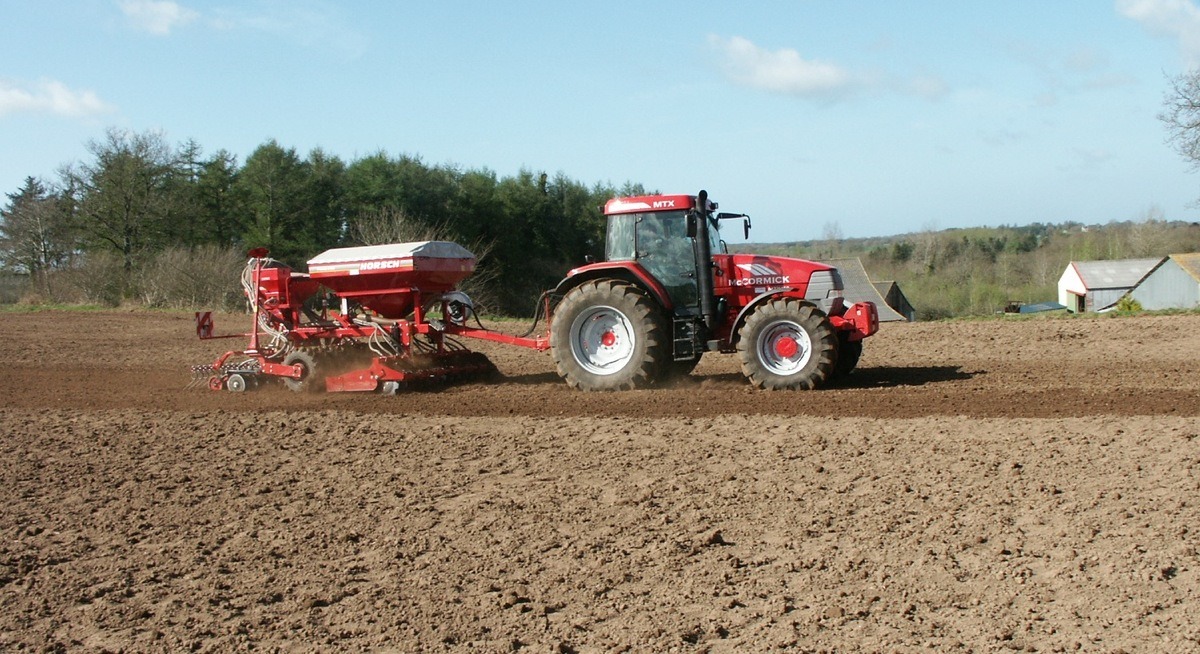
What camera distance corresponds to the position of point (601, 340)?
11203mm

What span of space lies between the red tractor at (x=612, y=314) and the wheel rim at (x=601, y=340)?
0.04ft

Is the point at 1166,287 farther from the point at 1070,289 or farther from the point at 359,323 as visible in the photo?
the point at 359,323

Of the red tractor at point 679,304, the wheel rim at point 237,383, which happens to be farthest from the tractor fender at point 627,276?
the wheel rim at point 237,383

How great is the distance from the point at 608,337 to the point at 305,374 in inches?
139

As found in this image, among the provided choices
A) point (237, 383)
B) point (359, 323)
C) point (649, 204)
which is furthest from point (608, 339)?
point (237, 383)

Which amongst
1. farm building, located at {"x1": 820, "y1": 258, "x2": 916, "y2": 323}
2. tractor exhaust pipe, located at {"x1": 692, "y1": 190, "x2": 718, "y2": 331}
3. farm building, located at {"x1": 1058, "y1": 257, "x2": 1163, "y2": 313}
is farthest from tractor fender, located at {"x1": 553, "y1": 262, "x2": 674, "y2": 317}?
farm building, located at {"x1": 1058, "y1": 257, "x2": 1163, "y2": 313}

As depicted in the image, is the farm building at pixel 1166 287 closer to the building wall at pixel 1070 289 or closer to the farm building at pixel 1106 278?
the farm building at pixel 1106 278

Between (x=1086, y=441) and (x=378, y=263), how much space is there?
7.52 metres

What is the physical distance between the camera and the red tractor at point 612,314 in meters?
10.6

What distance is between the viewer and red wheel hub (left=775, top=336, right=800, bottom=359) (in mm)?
10516

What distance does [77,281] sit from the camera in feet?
101

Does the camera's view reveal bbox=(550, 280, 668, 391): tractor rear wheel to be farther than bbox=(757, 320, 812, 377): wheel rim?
Yes

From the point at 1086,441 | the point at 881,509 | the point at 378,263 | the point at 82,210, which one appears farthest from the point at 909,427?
the point at 82,210

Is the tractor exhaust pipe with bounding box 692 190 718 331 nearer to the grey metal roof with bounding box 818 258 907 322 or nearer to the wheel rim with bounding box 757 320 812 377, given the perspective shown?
the wheel rim with bounding box 757 320 812 377
